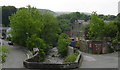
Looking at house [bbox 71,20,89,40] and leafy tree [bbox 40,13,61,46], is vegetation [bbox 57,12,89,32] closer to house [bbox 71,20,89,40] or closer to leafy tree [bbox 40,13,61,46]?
house [bbox 71,20,89,40]

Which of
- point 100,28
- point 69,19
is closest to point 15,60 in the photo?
point 100,28

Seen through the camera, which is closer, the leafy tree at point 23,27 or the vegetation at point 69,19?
the leafy tree at point 23,27

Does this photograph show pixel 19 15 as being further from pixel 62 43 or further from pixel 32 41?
pixel 62 43

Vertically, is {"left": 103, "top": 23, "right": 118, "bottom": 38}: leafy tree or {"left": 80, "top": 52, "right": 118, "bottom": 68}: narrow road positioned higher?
{"left": 103, "top": 23, "right": 118, "bottom": 38}: leafy tree

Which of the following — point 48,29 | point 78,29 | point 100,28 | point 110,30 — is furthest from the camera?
point 78,29

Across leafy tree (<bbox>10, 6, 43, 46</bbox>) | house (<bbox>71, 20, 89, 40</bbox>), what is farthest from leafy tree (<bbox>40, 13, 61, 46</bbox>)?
house (<bbox>71, 20, 89, 40</bbox>)

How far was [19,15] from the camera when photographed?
4631 cm

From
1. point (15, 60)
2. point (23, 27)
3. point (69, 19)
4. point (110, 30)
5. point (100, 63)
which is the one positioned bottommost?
point (15, 60)

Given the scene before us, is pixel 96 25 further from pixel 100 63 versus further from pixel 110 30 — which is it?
pixel 100 63

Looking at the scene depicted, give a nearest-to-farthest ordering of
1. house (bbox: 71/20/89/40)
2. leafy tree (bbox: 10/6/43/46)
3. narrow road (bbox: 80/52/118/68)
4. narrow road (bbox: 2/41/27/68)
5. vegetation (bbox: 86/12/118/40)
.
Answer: narrow road (bbox: 80/52/118/68) → narrow road (bbox: 2/41/27/68) → vegetation (bbox: 86/12/118/40) → leafy tree (bbox: 10/6/43/46) → house (bbox: 71/20/89/40)

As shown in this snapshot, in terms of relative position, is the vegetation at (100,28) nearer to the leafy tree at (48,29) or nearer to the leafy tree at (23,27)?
the leafy tree at (48,29)

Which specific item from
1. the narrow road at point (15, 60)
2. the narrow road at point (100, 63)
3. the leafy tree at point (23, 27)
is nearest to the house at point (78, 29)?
the leafy tree at point (23, 27)

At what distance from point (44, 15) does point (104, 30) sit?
1615 cm

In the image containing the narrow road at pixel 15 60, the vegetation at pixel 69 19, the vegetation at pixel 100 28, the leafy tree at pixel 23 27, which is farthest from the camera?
the vegetation at pixel 69 19
